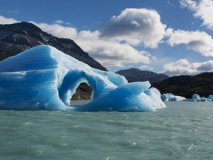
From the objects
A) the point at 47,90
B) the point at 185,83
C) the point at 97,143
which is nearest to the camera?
the point at 97,143

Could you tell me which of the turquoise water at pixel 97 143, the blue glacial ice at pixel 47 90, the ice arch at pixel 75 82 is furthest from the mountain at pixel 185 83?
the turquoise water at pixel 97 143

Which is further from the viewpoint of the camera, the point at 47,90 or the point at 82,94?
the point at 82,94

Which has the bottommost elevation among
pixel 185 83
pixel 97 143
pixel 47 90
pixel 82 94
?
pixel 97 143

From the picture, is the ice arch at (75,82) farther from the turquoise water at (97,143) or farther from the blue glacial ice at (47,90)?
the turquoise water at (97,143)

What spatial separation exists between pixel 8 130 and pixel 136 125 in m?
5.50

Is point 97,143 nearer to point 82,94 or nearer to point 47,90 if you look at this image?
point 47,90

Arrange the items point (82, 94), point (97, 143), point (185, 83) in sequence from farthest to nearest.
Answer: point (185, 83) < point (82, 94) < point (97, 143)

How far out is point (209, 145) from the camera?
9.82 metres

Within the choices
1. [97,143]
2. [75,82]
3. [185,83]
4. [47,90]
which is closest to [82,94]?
[185,83]

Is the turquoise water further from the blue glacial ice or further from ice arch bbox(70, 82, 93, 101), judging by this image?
ice arch bbox(70, 82, 93, 101)

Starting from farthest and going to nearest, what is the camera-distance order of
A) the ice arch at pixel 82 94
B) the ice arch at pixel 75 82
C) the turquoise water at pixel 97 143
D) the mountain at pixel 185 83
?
the mountain at pixel 185 83 < the ice arch at pixel 82 94 < the ice arch at pixel 75 82 < the turquoise water at pixel 97 143

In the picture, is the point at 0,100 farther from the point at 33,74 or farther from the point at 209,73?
the point at 209,73

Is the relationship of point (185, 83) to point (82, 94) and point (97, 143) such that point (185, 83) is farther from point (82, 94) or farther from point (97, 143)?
point (97, 143)

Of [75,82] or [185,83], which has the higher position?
[185,83]
